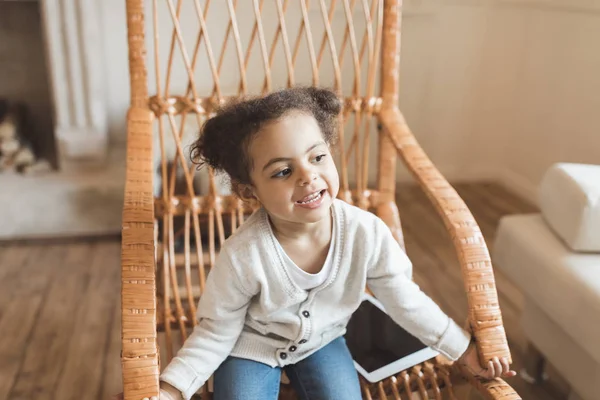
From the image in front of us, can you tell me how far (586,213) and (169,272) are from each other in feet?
2.45

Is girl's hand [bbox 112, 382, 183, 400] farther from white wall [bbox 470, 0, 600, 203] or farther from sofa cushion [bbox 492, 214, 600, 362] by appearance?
white wall [bbox 470, 0, 600, 203]

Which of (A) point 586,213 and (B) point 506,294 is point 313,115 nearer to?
(A) point 586,213

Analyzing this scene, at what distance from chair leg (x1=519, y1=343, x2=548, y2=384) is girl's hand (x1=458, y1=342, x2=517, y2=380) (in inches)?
21.3

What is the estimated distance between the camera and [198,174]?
6.21 feet

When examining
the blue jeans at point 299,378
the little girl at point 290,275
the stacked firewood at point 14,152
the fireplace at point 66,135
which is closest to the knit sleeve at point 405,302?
the little girl at point 290,275

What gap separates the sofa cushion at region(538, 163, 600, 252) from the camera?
3.43 ft

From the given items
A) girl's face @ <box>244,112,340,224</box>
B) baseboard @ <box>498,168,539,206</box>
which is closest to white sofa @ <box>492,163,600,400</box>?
girl's face @ <box>244,112,340,224</box>

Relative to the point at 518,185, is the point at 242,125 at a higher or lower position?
higher

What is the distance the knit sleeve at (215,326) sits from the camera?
2.64ft

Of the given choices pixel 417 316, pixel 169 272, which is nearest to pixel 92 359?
pixel 169 272

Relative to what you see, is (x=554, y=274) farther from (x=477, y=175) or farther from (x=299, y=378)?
(x=477, y=175)

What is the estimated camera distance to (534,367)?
1.34m

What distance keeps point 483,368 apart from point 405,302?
5.5 inches

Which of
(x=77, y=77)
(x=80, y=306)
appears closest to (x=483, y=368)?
(x=80, y=306)
